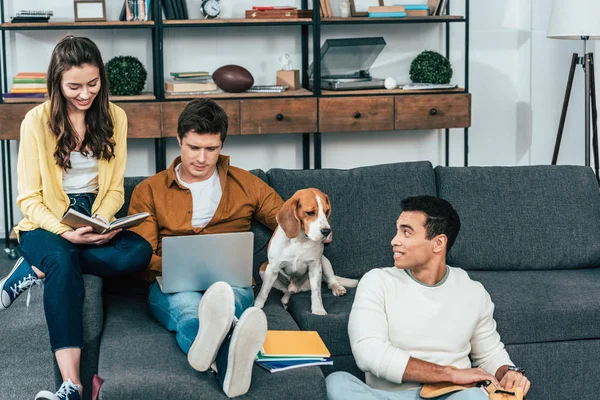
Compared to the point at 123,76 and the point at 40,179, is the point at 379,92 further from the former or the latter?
the point at 40,179

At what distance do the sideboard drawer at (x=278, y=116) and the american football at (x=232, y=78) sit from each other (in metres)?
0.11

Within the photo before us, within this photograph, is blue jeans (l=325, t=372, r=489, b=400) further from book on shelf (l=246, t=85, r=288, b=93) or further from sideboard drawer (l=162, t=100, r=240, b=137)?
book on shelf (l=246, t=85, r=288, b=93)

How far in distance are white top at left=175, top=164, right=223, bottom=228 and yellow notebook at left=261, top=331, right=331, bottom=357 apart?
0.58 m

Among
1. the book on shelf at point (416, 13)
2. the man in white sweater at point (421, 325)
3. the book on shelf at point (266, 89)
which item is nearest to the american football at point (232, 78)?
the book on shelf at point (266, 89)

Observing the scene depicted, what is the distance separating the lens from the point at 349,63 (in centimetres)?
489

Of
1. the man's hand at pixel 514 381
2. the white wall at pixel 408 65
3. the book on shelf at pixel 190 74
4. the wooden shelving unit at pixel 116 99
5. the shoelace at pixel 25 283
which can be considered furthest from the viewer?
the white wall at pixel 408 65

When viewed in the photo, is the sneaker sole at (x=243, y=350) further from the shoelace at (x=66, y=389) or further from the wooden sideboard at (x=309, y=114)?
the wooden sideboard at (x=309, y=114)

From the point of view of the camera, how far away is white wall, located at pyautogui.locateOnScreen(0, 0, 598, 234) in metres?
5.03

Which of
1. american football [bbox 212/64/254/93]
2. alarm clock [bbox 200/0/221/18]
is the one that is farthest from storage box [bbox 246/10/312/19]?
american football [bbox 212/64/254/93]

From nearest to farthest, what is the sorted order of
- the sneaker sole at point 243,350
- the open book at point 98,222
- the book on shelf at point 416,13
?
the sneaker sole at point 243,350 < the open book at point 98,222 < the book on shelf at point 416,13

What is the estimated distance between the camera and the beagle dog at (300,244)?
9.00 ft

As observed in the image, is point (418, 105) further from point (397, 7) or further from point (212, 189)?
point (212, 189)

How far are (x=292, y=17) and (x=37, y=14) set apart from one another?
138 cm

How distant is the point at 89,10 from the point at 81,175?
2120 millimetres
